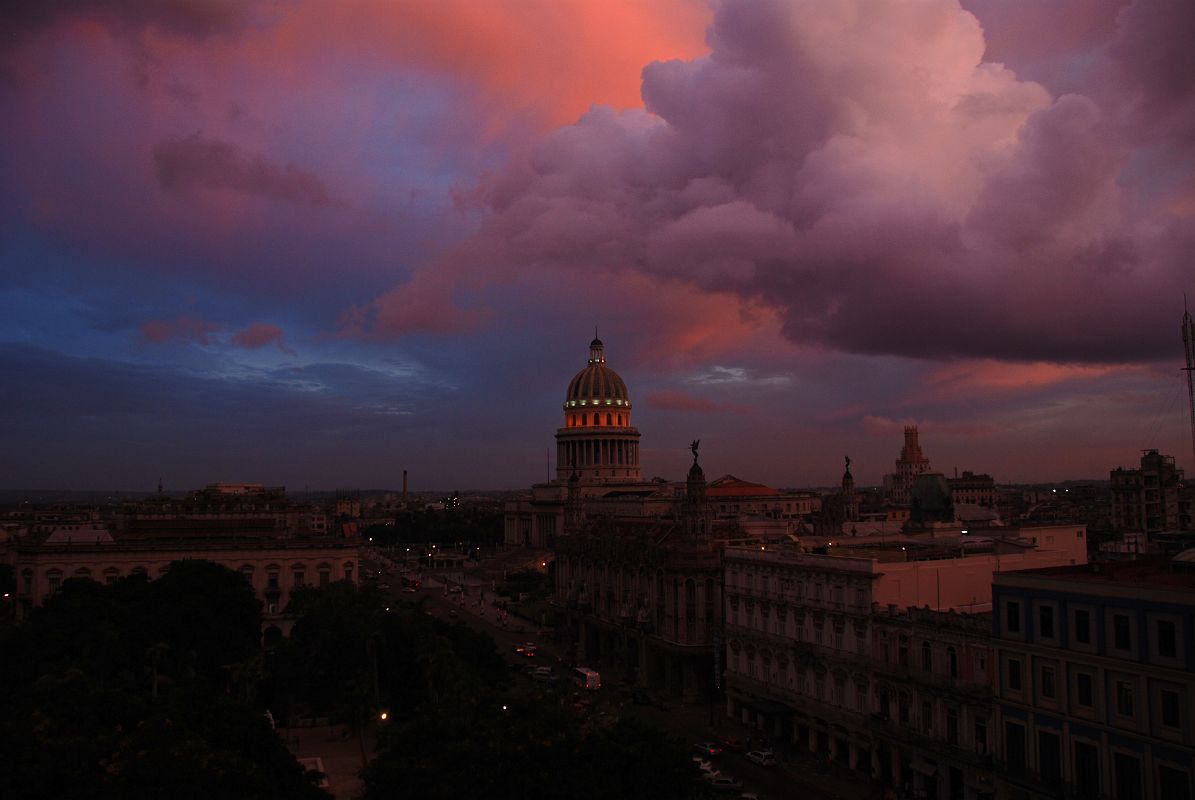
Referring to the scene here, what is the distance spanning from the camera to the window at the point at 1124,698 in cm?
4153

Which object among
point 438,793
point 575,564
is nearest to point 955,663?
point 438,793

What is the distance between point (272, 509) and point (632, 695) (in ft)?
240

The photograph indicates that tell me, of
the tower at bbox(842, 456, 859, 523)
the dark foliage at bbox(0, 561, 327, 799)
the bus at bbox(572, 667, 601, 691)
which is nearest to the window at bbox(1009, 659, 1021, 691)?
the dark foliage at bbox(0, 561, 327, 799)

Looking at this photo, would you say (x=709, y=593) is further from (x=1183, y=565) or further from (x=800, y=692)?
(x=1183, y=565)

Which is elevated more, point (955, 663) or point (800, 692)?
point (955, 663)

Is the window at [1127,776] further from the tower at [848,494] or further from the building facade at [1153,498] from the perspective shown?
the building facade at [1153,498]

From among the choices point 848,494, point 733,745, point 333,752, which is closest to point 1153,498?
point 848,494

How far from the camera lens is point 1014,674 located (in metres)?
47.4

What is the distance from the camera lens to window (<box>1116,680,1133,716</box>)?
41531 millimetres

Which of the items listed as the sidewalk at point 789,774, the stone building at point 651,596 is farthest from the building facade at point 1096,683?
the stone building at point 651,596

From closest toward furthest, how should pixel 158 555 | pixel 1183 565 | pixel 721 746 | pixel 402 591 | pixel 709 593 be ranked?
pixel 1183 565, pixel 721 746, pixel 709 593, pixel 158 555, pixel 402 591

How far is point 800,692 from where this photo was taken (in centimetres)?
6538

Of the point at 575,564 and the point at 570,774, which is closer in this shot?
the point at 570,774

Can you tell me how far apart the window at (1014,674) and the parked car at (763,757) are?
18.0 m
